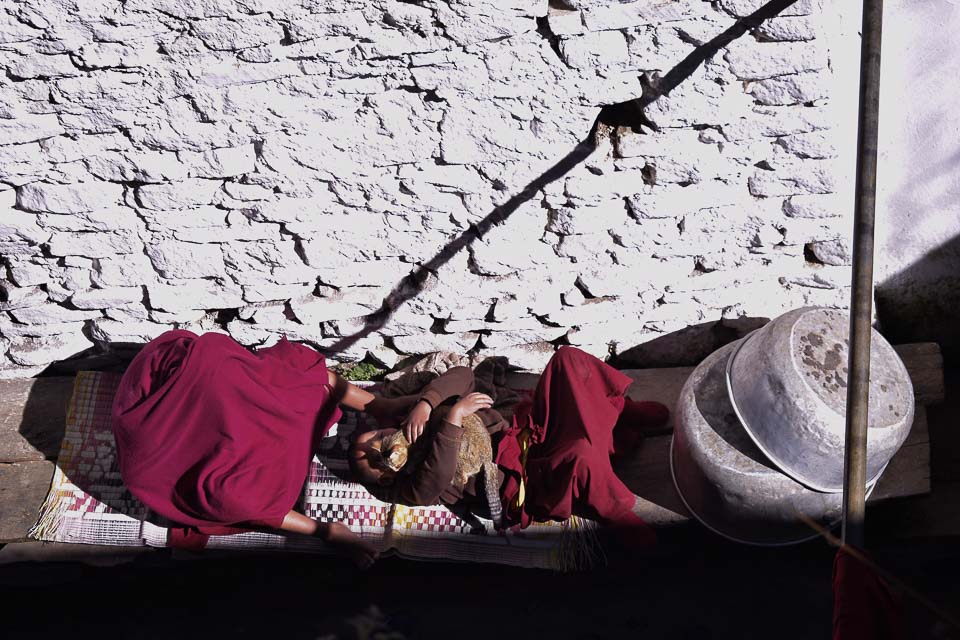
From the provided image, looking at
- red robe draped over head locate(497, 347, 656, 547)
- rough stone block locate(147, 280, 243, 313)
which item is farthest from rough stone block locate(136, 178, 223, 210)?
red robe draped over head locate(497, 347, 656, 547)

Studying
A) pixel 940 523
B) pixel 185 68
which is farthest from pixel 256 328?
pixel 940 523

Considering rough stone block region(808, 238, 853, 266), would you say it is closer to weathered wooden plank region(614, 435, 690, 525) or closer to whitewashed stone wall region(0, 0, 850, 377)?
whitewashed stone wall region(0, 0, 850, 377)

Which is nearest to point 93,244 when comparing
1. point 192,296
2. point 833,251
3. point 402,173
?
point 192,296

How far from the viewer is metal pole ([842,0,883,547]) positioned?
6.67 ft

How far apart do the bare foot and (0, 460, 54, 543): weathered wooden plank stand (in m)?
1.35

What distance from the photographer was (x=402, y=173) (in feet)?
9.83

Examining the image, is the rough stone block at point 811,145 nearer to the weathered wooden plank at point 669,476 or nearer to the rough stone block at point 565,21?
the rough stone block at point 565,21

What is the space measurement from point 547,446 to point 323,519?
3.40 ft

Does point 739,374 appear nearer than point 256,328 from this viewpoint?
Yes

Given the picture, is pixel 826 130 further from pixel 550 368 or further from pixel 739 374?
pixel 550 368

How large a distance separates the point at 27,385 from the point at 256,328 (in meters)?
1.21

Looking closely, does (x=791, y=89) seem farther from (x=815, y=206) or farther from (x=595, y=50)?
(x=595, y=50)

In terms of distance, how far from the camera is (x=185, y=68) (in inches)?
104

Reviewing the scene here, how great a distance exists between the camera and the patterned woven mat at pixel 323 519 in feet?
10.7
